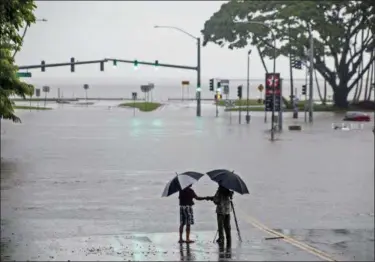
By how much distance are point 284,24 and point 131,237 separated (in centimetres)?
7021

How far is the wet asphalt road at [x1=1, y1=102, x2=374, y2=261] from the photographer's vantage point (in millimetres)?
13133

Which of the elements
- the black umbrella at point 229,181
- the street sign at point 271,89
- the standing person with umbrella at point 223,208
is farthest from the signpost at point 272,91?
the black umbrella at point 229,181

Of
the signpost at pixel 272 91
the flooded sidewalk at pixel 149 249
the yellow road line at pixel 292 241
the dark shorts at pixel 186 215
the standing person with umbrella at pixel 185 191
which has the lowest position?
the yellow road line at pixel 292 241

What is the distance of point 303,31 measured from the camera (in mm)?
80500

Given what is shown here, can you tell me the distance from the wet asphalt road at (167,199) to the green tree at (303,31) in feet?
143

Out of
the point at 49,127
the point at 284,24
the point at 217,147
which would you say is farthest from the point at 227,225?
the point at 284,24

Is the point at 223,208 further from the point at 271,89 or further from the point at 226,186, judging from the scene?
the point at 271,89

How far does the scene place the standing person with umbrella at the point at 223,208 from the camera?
12898mm

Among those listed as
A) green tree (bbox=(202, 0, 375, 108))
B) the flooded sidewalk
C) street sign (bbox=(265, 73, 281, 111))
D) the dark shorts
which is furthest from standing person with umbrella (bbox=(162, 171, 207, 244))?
green tree (bbox=(202, 0, 375, 108))

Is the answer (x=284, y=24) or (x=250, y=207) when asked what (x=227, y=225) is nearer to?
(x=250, y=207)

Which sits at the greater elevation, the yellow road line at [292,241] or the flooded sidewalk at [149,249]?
the flooded sidewalk at [149,249]

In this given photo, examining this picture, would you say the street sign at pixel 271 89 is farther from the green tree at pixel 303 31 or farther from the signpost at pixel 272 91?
the green tree at pixel 303 31

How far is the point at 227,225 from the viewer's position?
523 inches

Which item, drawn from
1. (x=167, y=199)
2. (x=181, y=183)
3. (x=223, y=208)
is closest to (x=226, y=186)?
(x=223, y=208)
